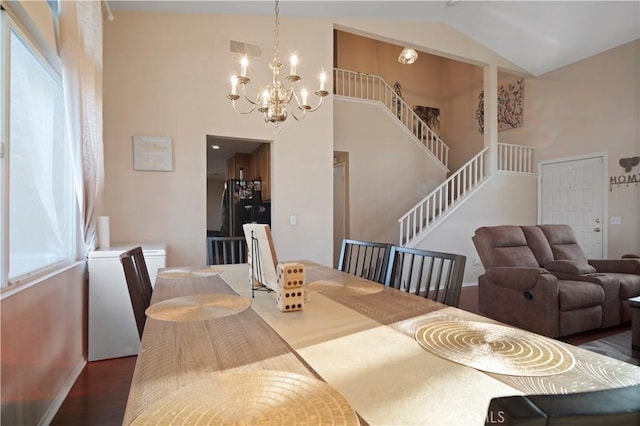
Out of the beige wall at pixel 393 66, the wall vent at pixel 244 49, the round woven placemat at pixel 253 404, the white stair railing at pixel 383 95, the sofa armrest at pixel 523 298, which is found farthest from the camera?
the beige wall at pixel 393 66

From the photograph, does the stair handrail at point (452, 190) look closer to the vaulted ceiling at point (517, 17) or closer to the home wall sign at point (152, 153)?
the vaulted ceiling at point (517, 17)

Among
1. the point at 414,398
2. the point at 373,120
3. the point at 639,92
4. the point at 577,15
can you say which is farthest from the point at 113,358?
the point at 639,92

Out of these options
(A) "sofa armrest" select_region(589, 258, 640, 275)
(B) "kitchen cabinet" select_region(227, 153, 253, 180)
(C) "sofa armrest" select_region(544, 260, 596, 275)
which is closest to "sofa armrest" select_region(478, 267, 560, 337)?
(C) "sofa armrest" select_region(544, 260, 596, 275)

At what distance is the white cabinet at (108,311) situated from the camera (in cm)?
264

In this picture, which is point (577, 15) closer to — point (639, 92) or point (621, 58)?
point (621, 58)

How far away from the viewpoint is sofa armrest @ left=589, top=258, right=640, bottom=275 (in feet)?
12.1

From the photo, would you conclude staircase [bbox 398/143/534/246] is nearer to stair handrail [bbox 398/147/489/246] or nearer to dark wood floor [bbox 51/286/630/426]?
stair handrail [bbox 398/147/489/246]

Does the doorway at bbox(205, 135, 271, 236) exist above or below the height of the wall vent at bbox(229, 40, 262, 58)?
below

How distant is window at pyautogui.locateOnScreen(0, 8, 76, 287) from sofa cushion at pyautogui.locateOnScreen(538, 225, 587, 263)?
4.94m

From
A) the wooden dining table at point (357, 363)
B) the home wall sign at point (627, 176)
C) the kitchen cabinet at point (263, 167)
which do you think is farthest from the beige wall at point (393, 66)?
the wooden dining table at point (357, 363)

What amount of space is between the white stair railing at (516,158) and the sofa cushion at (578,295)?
3351mm

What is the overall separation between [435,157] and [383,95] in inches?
63.1

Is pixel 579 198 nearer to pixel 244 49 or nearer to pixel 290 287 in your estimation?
pixel 244 49

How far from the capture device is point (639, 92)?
486 centimetres
